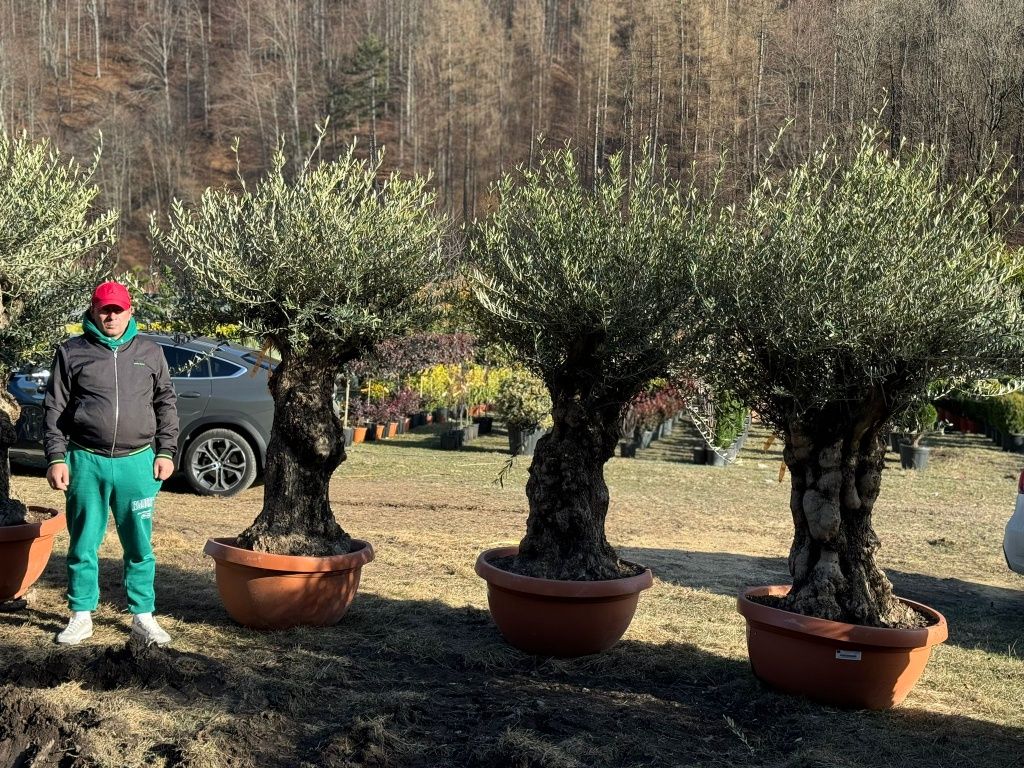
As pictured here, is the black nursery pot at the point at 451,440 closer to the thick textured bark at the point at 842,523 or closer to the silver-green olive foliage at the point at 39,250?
the silver-green olive foliage at the point at 39,250

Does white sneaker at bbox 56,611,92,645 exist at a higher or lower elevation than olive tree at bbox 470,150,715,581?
lower

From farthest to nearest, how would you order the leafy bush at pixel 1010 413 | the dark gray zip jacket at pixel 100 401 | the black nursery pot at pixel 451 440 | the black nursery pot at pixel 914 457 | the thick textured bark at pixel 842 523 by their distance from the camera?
1. the leafy bush at pixel 1010 413
2. the black nursery pot at pixel 451 440
3. the black nursery pot at pixel 914 457
4. the dark gray zip jacket at pixel 100 401
5. the thick textured bark at pixel 842 523

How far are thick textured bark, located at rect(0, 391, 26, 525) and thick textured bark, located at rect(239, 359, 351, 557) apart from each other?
129 centimetres

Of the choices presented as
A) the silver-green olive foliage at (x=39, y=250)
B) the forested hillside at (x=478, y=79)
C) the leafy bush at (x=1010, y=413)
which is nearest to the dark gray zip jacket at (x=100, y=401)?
the silver-green olive foliage at (x=39, y=250)

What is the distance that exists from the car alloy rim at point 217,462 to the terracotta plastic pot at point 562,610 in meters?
5.38

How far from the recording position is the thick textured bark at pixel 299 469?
17.8 feet

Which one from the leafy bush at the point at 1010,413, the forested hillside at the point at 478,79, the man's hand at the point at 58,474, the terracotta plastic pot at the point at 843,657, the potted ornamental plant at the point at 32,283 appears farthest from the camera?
the forested hillside at the point at 478,79

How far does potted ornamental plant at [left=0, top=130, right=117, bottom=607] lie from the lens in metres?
5.44

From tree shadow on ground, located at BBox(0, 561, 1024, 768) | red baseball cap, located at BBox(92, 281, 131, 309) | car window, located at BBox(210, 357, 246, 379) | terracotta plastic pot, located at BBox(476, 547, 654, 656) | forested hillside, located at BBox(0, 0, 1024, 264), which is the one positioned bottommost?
tree shadow on ground, located at BBox(0, 561, 1024, 768)

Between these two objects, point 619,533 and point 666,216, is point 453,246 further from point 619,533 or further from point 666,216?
point 619,533

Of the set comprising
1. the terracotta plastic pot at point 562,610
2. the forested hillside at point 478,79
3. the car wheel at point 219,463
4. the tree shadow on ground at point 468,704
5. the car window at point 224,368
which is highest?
the forested hillside at point 478,79

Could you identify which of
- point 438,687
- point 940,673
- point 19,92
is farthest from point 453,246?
point 19,92

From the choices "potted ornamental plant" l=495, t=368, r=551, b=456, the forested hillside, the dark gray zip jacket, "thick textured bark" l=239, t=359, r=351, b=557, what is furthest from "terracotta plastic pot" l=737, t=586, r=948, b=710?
the forested hillside

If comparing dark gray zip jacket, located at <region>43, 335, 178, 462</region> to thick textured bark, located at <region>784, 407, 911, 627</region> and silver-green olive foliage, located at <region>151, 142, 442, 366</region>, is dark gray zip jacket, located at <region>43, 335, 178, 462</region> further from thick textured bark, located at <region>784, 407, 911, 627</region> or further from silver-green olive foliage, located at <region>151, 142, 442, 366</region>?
thick textured bark, located at <region>784, 407, 911, 627</region>
